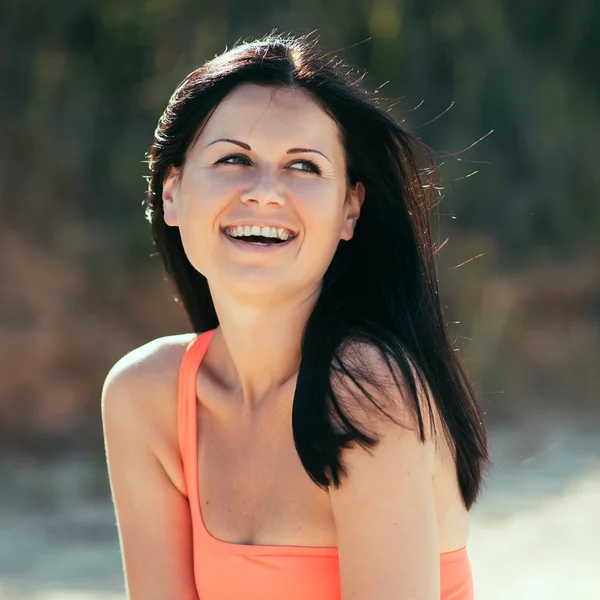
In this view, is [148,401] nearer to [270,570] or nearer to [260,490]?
[260,490]

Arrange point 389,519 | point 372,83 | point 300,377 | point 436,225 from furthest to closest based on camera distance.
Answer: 1. point 372,83
2. point 436,225
3. point 300,377
4. point 389,519

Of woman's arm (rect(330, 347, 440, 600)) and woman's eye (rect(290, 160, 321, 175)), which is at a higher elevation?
woman's eye (rect(290, 160, 321, 175))

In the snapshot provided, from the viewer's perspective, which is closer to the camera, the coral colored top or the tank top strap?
the coral colored top

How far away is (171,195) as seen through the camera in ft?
6.64

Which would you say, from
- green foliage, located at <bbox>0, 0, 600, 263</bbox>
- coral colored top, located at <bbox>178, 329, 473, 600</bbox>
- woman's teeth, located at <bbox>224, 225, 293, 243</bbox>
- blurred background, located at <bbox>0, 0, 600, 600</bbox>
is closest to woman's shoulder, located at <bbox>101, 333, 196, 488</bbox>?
coral colored top, located at <bbox>178, 329, 473, 600</bbox>

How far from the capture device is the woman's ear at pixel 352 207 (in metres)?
1.94

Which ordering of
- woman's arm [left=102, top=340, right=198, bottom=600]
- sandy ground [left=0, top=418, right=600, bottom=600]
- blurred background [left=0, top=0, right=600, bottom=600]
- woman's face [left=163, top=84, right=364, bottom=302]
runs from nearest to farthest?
woman's face [left=163, top=84, right=364, bottom=302] → woman's arm [left=102, top=340, right=198, bottom=600] → sandy ground [left=0, top=418, right=600, bottom=600] → blurred background [left=0, top=0, right=600, bottom=600]

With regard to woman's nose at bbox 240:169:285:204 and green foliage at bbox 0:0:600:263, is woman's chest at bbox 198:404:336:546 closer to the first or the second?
woman's nose at bbox 240:169:285:204

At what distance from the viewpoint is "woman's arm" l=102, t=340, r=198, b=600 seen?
2.09m

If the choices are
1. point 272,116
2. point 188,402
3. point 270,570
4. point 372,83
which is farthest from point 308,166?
point 372,83

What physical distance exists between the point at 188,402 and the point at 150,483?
0.19m

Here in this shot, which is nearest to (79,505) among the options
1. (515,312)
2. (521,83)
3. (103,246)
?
(103,246)

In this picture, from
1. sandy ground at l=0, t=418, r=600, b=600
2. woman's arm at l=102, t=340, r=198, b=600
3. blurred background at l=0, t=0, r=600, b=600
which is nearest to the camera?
woman's arm at l=102, t=340, r=198, b=600

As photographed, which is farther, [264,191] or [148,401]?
[148,401]
